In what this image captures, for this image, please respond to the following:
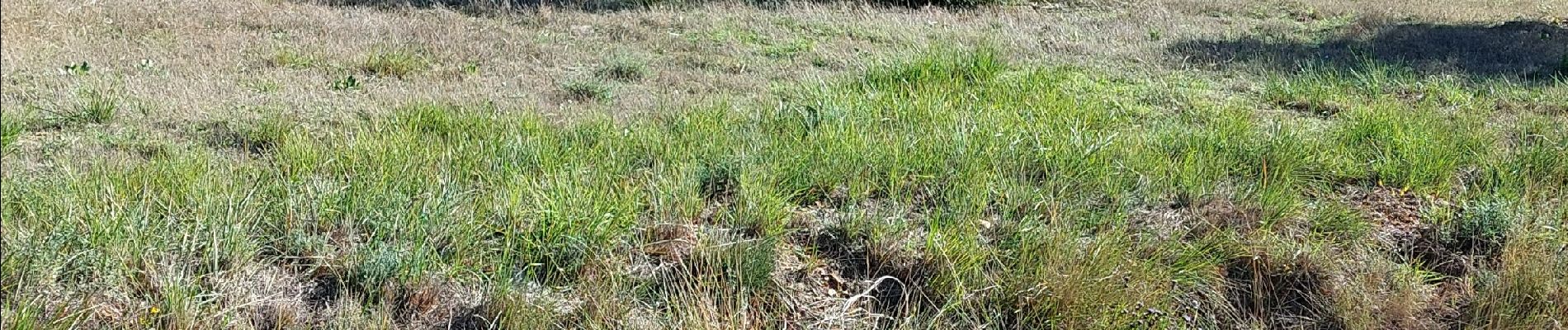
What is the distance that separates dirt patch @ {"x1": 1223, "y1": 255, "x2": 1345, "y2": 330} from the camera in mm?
4465

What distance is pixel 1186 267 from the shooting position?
446cm

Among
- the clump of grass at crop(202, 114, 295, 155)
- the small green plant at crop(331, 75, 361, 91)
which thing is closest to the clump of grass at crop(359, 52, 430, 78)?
the small green plant at crop(331, 75, 361, 91)

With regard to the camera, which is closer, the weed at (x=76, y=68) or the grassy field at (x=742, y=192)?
the grassy field at (x=742, y=192)

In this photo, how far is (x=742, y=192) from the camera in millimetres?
4625

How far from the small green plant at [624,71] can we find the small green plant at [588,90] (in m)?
0.39

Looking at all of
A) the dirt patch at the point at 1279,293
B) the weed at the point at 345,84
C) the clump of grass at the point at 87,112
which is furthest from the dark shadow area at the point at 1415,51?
the clump of grass at the point at 87,112

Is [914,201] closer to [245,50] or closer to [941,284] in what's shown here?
[941,284]

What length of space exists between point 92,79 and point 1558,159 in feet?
23.2

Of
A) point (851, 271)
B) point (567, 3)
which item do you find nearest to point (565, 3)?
point (567, 3)

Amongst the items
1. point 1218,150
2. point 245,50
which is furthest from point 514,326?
point 245,50

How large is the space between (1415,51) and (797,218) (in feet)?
23.2

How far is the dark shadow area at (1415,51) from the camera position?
28.3 feet

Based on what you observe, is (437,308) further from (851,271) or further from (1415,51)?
(1415,51)

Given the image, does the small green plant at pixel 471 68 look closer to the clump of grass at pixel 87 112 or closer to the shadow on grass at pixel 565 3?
the clump of grass at pixel 87 112
